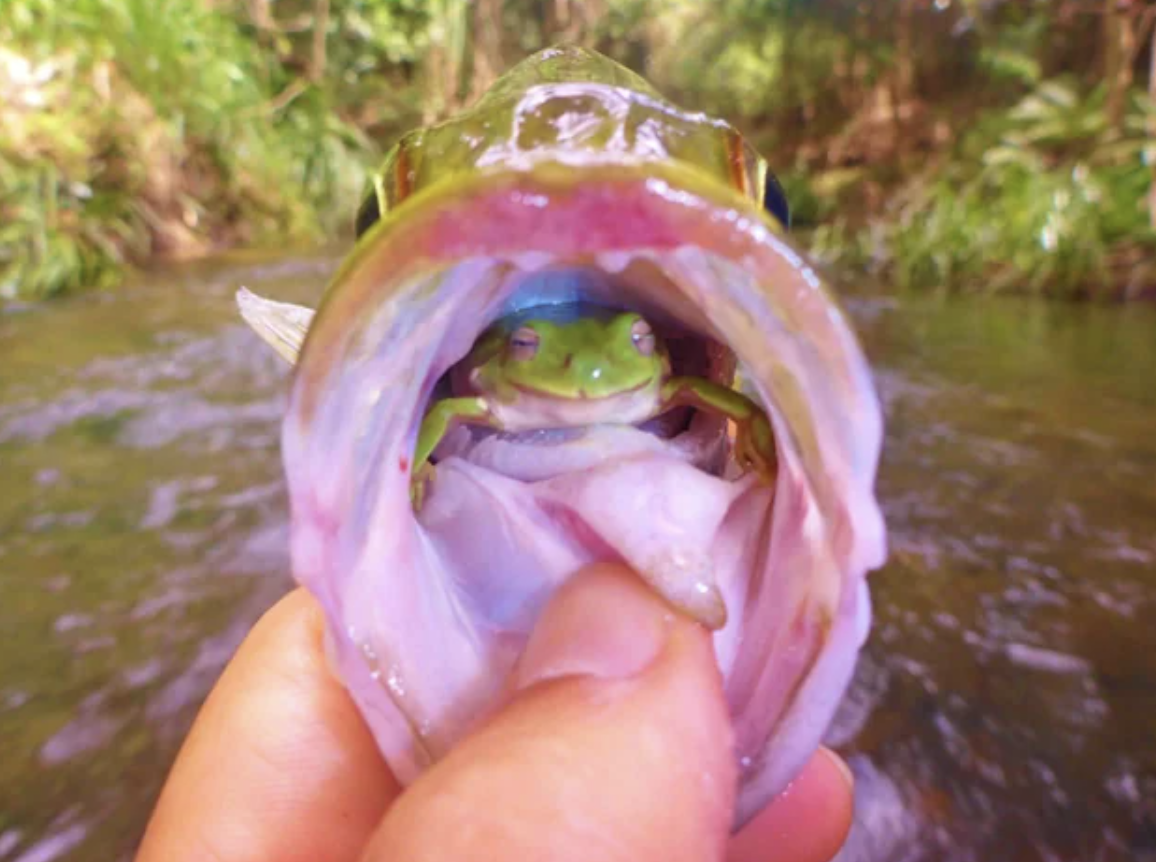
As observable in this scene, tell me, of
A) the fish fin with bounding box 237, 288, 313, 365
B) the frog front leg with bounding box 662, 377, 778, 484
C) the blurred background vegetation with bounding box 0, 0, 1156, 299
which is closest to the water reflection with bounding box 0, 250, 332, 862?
the fish fin with bounding box 237, 288, 313, 365

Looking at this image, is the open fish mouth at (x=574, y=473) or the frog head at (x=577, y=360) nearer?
the open fish mouth at (x=574, y=473)

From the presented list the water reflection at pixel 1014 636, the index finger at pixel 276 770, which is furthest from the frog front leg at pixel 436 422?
the water reflection at pixel 1014 636

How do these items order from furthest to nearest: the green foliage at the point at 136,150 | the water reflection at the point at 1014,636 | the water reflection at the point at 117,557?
1. the green foliage at the point at 136,150
2. the water reflection at the point at 117,557
3. the water reflection at the point at 1014,636

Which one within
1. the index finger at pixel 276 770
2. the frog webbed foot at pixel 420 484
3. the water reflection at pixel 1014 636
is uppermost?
the frog webbed foot at pixel 420 484

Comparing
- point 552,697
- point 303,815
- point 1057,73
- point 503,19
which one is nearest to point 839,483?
point 552,697

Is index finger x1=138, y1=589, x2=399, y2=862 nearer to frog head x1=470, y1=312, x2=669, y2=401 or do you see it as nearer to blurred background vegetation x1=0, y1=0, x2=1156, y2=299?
frog head x1=470, y1=312, x2=669, y2=401

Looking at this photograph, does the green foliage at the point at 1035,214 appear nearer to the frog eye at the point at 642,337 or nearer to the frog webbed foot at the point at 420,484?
the frog eye at the point at 642,337

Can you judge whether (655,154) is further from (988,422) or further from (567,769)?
(988,422)
